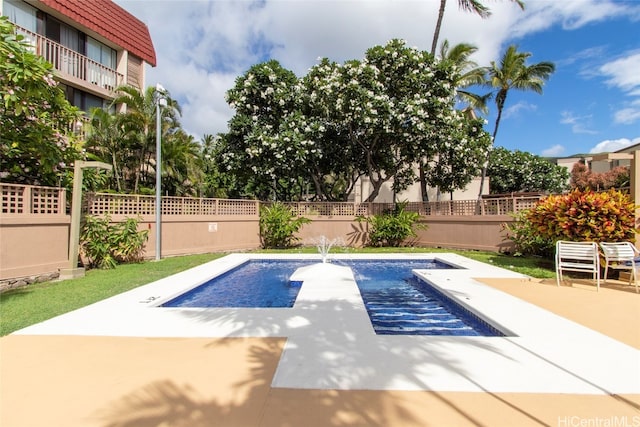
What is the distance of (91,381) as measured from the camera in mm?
2889

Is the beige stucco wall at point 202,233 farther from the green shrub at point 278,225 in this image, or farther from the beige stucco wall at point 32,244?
the beige stucco wall at point 32,244

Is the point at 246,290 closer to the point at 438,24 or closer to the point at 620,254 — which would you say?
the point at 620,254

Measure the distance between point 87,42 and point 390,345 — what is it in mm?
17883

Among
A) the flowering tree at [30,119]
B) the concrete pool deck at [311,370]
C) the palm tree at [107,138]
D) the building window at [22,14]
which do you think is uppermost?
the building window at [22,14]

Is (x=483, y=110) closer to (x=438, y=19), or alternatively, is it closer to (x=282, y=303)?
(x=438, y=19)

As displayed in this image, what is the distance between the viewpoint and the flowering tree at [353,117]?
13203 mm

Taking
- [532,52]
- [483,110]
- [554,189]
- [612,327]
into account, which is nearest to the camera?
[612,327]

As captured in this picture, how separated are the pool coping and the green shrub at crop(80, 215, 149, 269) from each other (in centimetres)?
410

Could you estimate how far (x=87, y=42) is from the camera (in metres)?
14.1

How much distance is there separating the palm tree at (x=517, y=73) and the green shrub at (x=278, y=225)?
10752mm

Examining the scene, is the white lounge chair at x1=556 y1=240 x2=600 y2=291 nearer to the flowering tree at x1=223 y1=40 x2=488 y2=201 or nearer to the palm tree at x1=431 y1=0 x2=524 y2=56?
the flowering tree at x1=223 y1=40 x2=488 y2=201

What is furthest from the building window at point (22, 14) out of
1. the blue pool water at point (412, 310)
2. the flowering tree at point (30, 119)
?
the blue pool water at point (412, 310)

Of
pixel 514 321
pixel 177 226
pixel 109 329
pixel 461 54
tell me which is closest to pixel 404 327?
pixel 514 321

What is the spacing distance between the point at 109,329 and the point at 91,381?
58.0 inches
